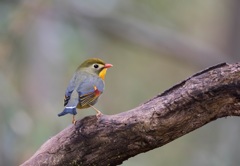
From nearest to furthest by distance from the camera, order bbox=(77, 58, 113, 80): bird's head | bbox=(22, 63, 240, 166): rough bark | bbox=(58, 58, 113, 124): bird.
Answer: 1. bbox=(22, 63, 240, 166): rough bark
2. bbox=(58, 58, 113, 124): bird
3. bbox=(77, 58, 113, 80): bird's head

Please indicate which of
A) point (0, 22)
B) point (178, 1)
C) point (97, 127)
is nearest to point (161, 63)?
point (178, 1)

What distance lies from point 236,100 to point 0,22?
473 cm

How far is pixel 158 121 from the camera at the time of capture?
3609mm

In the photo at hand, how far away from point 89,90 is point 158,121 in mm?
478

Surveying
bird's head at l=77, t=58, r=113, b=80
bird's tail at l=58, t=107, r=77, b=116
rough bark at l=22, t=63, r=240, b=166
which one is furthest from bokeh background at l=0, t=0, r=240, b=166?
bird's tail at l=58, t=107, r=77, b=116

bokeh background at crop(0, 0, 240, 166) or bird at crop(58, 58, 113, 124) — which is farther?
bokeh background at crop(0, 0, 240, 166)

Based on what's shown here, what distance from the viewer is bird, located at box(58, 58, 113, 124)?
3.73 meters

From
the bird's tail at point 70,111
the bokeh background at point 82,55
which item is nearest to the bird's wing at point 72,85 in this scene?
the bird's tail at point 70,111

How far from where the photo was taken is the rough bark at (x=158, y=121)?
3539mm

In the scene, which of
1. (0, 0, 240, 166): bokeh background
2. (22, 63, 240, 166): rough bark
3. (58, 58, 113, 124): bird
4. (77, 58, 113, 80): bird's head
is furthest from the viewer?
(0, 0, 240, 166): bokeh background

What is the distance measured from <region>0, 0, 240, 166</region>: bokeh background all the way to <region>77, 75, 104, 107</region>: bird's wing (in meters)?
3.23

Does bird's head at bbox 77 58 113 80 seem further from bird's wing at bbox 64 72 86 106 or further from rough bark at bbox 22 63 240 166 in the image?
rough bark at bbox 22 63 240 166

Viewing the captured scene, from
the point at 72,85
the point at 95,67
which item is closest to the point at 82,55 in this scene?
the point at 95,67

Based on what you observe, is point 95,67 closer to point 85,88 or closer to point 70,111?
point 85,88
